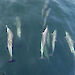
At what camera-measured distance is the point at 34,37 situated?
847 inches

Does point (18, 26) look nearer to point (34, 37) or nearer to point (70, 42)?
point (34, 37)

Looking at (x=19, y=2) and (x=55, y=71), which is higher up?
(x=19, y=2)

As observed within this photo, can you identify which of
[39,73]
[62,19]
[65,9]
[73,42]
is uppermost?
[65,9]

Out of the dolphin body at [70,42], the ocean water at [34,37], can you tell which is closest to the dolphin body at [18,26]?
the ocean water at [34,37]

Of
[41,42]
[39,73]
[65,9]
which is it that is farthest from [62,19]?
[39,73]

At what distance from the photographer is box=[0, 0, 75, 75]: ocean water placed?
18562mm

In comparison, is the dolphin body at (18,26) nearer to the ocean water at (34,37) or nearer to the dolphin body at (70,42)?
the ocean water at (34,37)

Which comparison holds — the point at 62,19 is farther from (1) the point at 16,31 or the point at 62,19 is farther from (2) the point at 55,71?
(2) the point at 55,71

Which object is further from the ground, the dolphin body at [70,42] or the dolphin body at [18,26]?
the dolphin body at [18,26]

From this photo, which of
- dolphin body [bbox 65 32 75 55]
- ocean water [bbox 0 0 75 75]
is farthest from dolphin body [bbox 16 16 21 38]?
dolphin body [bbox 65 32 75 55]

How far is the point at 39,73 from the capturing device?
18.2 meters

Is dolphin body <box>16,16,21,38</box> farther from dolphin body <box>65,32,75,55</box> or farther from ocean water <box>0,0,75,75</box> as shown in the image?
dolphin body <box>65,32,75,55</box>

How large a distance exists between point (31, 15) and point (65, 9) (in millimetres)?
6343

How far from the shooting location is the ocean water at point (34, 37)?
18562 mm
